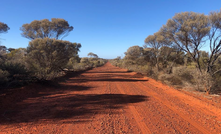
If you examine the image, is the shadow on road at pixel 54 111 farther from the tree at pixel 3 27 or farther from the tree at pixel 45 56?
the tree at pixel 3 27

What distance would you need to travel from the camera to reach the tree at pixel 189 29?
8048 mm

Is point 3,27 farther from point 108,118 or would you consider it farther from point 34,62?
point 108,118

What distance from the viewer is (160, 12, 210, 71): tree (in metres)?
8.05

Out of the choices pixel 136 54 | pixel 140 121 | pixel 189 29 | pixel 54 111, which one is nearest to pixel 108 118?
pixel 140 121

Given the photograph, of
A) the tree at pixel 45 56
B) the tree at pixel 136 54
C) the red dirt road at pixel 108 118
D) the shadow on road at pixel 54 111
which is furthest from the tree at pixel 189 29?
the tree at pixel 136 54

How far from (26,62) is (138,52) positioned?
16471 mm

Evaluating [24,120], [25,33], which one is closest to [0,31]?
[25,33]

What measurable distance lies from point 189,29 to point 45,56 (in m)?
11.0

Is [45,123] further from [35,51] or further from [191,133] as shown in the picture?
[35,51]

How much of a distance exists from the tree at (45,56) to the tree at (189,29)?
947cm

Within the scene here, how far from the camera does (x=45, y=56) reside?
33.2 ft

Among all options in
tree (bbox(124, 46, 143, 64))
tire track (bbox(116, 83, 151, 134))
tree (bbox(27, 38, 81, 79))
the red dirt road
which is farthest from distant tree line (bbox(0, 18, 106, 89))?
tree (bbox(124, 46, 143, 64))

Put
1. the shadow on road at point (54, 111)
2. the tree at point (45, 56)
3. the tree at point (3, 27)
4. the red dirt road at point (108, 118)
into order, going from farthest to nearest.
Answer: the tree at point (3, 27) → the tree at point (45, 56) → the shadow on road at point (54, 111) → the red dirt road at point (108, 118)

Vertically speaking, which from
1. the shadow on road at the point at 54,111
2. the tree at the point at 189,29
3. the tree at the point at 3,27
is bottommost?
the shadow on road at the point at 54,111
